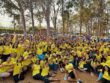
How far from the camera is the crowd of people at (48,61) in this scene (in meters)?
11.1

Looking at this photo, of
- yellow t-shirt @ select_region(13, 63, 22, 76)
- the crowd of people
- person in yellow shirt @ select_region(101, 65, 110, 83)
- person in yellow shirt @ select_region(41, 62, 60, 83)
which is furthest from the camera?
person in yellow shirt @ select_region(41, 62, 60, 83)

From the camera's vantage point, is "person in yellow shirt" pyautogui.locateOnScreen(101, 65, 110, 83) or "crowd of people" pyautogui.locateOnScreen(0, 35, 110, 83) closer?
"crowd of people" pyautogui.locateOnScreen(0, 35, 110, 83)

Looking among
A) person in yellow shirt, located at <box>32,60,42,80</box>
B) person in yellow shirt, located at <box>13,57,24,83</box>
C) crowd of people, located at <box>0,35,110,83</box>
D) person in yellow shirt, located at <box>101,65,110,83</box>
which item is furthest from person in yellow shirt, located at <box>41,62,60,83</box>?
person in yellow shirt, located at <box>101,65,110,83</box>

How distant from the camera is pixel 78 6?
33594mm

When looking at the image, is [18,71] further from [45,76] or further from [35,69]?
[45,76]

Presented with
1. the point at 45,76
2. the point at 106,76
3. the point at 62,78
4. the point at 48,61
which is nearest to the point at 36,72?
the point at 45,76

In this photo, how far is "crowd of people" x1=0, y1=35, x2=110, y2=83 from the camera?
11.1 m

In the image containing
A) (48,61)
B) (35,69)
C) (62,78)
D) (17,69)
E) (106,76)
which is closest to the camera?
(17,69)

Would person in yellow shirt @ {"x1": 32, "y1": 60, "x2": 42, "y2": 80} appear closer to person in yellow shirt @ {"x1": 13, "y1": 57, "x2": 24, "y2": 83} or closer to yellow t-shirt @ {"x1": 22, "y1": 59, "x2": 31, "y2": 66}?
yellow t-shirt @ {"x1": 22, "y1": 59, "x2": 31, "y2": 66}

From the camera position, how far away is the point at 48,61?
13.3 metres

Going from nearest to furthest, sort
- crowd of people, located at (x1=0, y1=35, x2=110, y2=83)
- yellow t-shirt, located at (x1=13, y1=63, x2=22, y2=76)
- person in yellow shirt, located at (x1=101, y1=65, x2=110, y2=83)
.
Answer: yellow t-shirt, located at (x1=13, y1=63, x2=22, y2=76)
crowd of people, located at (x1=0, y1=35, x2=110, y2=83)
person in yellow shirt, located at (x1=101, y1=65, x2=110, y2=83)

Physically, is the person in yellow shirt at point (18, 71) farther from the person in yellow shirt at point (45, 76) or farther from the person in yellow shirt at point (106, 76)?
the person in yellow shirt at point (106, 76)

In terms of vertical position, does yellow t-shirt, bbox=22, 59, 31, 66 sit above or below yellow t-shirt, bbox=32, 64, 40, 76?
above

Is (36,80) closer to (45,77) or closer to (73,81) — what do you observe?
(45,77)
